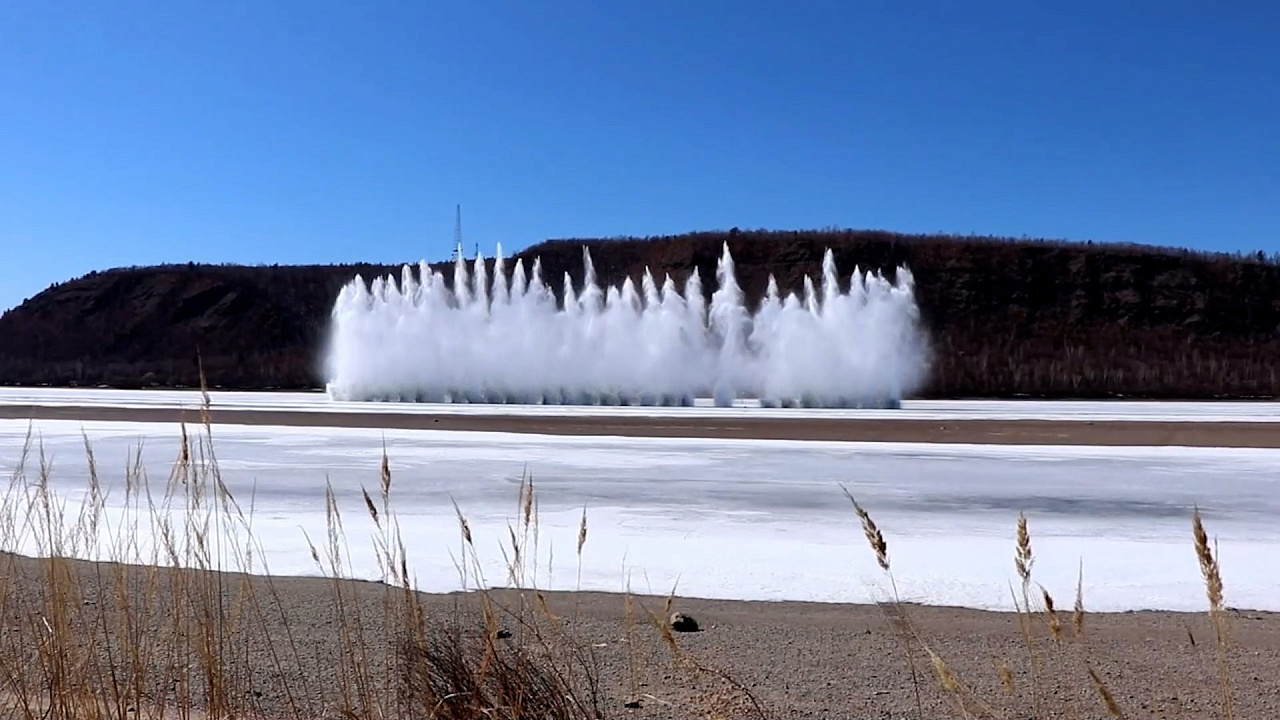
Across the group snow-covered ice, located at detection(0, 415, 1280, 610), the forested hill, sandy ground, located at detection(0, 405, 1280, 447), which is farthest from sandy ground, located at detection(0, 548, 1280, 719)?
the forested hill

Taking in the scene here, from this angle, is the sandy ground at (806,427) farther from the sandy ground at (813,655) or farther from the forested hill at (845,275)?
the forested hill at (845,275)

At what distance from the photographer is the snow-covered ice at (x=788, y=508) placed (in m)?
8.51

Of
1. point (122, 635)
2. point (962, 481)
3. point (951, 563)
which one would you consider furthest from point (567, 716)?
point (962, 481)

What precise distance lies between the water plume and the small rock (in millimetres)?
34291

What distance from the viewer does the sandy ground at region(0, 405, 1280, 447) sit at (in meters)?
23.3

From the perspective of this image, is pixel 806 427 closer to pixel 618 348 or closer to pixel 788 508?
pixel 788 508

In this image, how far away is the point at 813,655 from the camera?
6.29 m

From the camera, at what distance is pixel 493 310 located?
47.6 meters

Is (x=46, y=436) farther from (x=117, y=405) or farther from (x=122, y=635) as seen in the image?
(x=122, y=635)

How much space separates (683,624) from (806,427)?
20.9m

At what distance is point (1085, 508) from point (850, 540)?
409cm

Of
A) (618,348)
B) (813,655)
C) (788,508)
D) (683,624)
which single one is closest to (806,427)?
(788,508)

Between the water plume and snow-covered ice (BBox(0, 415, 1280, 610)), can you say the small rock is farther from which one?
the water plume

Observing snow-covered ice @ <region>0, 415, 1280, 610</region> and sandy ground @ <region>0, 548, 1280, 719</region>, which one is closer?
sandy ground @ <region>0, 548, 1280, 719</region>
